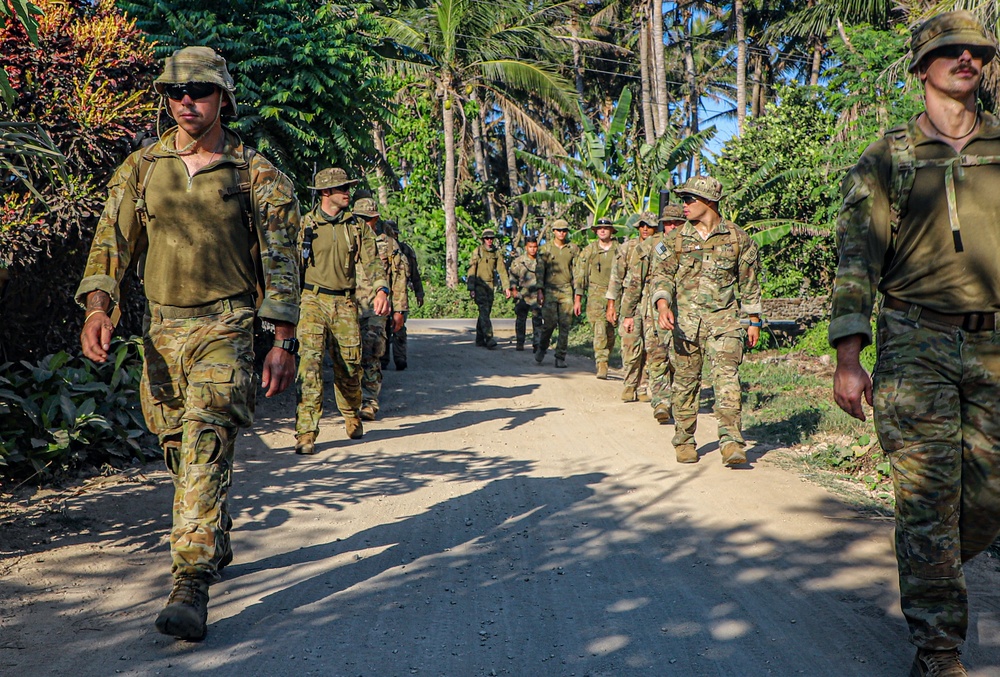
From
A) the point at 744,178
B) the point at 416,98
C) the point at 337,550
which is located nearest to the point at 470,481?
the point at 337,550

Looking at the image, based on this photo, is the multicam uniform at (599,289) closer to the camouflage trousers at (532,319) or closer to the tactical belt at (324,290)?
the camouflage trousers at (532,319)

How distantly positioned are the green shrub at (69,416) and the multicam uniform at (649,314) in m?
4.53

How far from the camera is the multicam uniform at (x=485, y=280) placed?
58.3 ft

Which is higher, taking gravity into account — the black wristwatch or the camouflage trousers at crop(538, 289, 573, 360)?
the black wristwatch

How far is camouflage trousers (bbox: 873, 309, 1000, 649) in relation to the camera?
3543 mm

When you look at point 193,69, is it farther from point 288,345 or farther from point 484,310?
point 484,310

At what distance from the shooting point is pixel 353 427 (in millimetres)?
8797

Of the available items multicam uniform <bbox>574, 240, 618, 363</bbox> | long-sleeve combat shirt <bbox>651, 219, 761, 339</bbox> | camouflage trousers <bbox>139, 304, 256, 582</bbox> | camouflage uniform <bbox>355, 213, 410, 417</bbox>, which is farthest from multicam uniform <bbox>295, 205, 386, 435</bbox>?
multicam uniform <bbox>574, 240, 618, 363</bbox>

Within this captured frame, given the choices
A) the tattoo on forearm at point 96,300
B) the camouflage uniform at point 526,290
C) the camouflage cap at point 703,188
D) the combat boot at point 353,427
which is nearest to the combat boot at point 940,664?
the tattoo on forearm at point 96,300

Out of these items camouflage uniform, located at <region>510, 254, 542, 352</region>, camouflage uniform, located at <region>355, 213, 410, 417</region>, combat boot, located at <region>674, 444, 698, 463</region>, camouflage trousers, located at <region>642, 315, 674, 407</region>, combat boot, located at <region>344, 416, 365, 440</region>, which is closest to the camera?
combat boot, located at <region>674, 444, 698, 463</region>

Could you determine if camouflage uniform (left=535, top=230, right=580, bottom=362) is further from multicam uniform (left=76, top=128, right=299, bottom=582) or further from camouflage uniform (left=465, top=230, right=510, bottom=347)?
multicam uniform (left=76, top=128, right=299, bottom=582)

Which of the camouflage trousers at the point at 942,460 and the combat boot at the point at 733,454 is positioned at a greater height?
the camouflage trousers at the point at 942,460

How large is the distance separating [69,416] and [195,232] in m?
2.85

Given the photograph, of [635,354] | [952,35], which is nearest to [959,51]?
[952,35]
